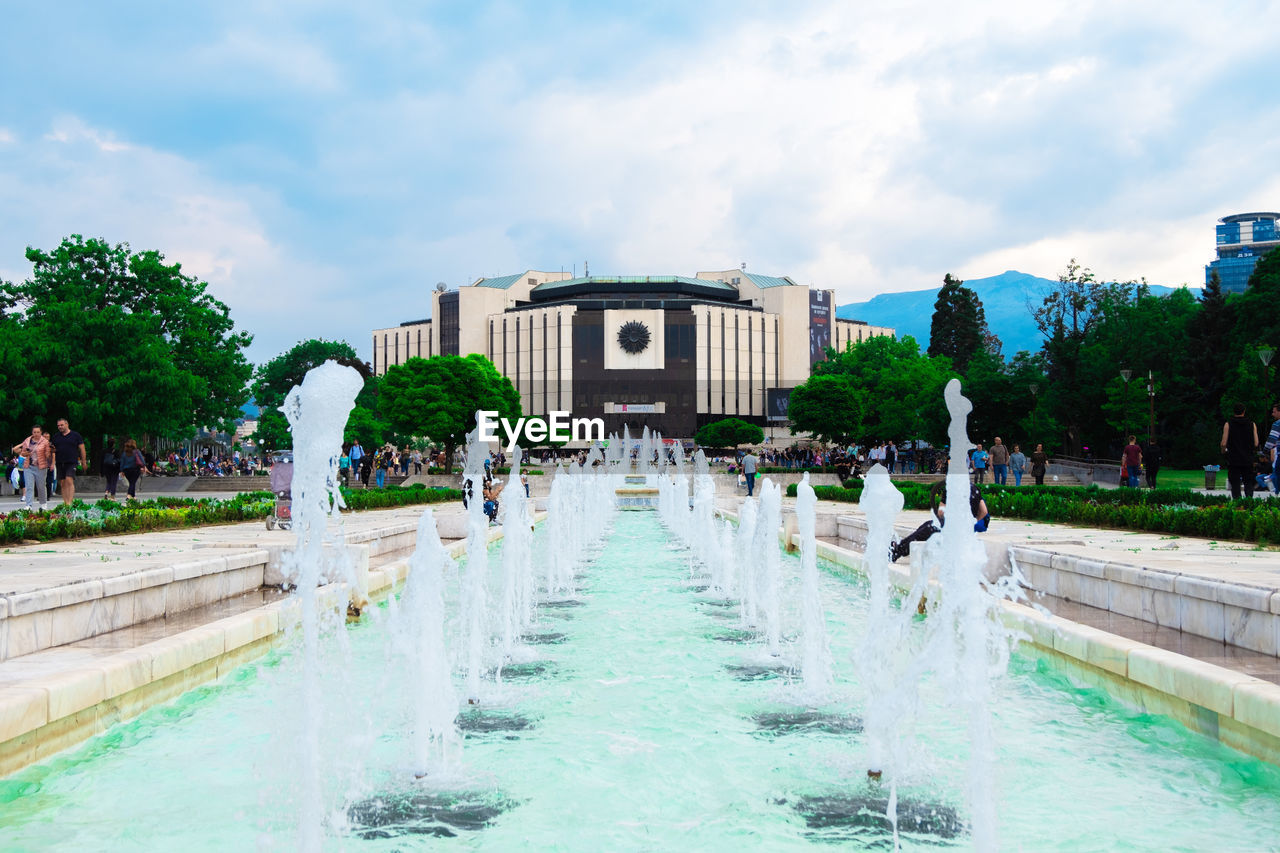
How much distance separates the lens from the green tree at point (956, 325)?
7325cm

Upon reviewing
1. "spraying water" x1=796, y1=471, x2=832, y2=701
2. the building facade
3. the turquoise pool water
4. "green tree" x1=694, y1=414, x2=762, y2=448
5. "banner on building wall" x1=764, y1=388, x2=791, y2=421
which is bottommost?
the turquoise pool water

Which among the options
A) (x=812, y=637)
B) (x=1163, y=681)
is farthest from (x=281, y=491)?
(x=1163, y=681)

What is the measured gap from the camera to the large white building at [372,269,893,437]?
310 feet

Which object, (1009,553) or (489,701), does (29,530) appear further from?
(1009,553)

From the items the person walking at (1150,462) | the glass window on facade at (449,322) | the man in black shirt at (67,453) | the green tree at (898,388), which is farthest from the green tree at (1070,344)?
the glass window on facade at (449,322)

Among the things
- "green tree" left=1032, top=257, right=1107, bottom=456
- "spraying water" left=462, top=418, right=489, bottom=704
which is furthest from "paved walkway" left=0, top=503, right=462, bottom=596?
"green tree" left=1032, top=257, right=1107, bottom=456

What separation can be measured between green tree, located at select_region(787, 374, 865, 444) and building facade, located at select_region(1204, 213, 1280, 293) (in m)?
127

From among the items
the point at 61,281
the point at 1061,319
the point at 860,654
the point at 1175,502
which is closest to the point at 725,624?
the point at 860,654

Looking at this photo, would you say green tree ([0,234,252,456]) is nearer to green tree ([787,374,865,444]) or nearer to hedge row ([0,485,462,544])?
hedge row ([0,485,462,544])

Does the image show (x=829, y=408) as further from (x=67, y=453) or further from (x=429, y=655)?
(x=429, y=655)

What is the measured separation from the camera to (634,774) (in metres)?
4.55

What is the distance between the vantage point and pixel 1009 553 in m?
9.06

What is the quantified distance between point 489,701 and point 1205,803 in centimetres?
374

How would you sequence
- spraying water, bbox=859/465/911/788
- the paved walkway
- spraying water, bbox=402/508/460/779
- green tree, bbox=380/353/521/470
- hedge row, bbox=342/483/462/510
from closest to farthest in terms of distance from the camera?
spraying water, bbox=859/465/911/788 < spraying water, bbox=402/508/460/779 < the paved walkway < hedge row, bbox=342/483/462/510 < green tree, bbox=380/353/521/470
